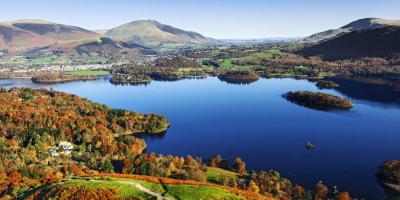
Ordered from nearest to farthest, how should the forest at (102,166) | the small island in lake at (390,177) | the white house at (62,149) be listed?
1. the forest at (102,166)
2. the small island in lake at (390,177)
3. the white house at (62,149)

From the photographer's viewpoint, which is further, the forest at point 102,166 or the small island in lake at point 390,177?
the small island in lake at point 390,177

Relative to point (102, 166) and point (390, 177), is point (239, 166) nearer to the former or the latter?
point (102, 166)

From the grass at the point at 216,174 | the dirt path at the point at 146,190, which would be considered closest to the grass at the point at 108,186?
the dirt path at the point at 146,190

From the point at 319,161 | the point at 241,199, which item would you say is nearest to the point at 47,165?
the point at 241,199

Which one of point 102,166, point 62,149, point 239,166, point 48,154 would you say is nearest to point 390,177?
point 239,166

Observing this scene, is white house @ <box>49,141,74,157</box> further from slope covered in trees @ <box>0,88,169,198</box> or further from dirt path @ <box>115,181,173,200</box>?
dirt path @ <box>115,181,173,200</box>

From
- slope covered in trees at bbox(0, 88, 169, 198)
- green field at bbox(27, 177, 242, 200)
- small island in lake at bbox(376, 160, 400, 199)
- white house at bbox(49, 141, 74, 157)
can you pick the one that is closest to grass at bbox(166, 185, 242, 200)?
green field at bbox(27, 177, 242, 200)

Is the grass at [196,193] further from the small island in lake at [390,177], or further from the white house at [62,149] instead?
the white house at [62,149]

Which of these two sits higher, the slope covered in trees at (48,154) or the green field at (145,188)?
the green field at (145,188)
